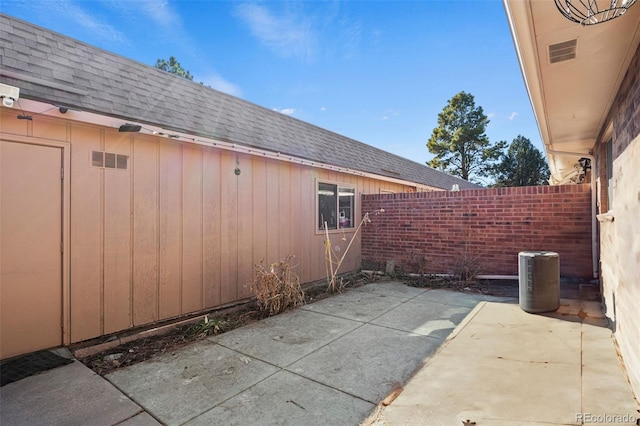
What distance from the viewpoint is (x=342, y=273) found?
8164mm

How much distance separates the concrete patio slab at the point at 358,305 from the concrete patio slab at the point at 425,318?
0.19 m

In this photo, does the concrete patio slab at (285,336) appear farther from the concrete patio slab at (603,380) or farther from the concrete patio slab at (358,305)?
the concrete patio slab at (603,380)

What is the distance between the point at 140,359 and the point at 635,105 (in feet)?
17.5

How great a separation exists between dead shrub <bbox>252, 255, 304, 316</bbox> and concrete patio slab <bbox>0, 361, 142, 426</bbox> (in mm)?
2471

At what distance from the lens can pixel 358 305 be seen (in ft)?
18.6

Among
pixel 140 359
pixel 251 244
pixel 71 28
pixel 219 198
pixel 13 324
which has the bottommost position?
pixel 140 359

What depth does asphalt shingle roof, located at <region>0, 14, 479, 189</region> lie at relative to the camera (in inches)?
141

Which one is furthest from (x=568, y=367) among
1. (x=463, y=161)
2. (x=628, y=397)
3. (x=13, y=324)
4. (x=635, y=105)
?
(x=463, y=161)

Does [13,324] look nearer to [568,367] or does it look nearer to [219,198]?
[219,198]

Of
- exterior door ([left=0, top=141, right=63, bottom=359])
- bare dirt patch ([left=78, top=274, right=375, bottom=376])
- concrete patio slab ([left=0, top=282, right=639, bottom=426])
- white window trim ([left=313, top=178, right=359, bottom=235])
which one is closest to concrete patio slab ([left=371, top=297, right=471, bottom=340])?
concrete patio slab ([left=0, top=282, right=639, bottom=426])

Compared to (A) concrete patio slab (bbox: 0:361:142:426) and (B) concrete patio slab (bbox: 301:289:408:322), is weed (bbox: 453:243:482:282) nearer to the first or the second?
(B) concrete patio slab (bbox: 301:289:408:322)

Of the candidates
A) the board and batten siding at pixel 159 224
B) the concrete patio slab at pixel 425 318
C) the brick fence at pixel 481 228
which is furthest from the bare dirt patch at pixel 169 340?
the brick fence at pixel 481 228

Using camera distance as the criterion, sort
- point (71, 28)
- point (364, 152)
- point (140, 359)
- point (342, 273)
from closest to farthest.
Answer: point (140, 359) < point (71, 28) < point (342, 273) < point (364, 152)

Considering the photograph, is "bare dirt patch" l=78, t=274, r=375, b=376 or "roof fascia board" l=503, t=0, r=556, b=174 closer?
"roof fascia board" l=503, t=0, r=556, b=174
